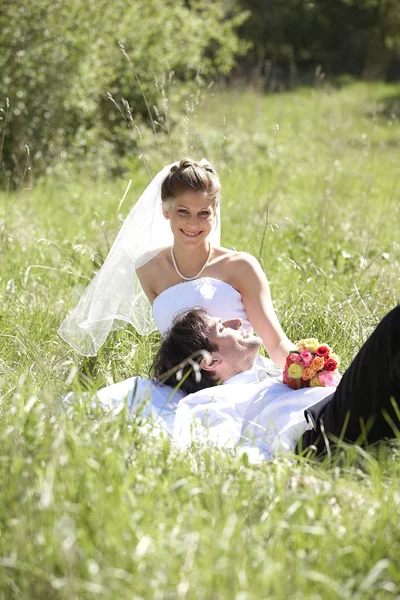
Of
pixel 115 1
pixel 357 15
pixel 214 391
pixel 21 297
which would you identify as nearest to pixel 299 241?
pixel 21 297

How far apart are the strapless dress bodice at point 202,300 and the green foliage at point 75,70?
4034mm

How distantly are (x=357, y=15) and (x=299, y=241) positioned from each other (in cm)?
1846

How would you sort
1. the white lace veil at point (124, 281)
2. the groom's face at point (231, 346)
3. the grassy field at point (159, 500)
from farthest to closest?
the white lace veil at point (124, 281) < the groom's face at point (231, 346) < the grassy field at point (159, 500)

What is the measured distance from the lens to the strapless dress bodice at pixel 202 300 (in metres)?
3.86

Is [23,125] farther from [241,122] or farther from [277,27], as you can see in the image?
[277,27]

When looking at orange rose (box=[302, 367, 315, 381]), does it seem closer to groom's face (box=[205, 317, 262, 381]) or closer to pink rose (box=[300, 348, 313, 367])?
pink rose (box=[300, 348, 313, 367])

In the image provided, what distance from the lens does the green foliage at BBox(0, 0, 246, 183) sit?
324 inches

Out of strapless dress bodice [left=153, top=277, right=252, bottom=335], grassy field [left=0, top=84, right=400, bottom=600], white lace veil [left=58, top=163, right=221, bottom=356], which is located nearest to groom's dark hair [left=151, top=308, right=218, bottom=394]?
strapless dress bodice [left=153, top=277, right=252, bottom=335]

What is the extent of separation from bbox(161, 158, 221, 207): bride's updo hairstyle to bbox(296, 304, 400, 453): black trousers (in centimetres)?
126

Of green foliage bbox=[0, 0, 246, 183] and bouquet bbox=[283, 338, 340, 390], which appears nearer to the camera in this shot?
bouquet bbox=[283, 338, 340, 390]

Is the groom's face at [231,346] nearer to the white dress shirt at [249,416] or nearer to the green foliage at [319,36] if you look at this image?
the white dress shirt at [249,416]

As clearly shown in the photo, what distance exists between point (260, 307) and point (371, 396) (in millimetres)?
1093

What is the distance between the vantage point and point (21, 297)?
4.69 m

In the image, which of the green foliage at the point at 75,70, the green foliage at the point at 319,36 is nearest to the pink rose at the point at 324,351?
the green foliage at the point at 75,70
